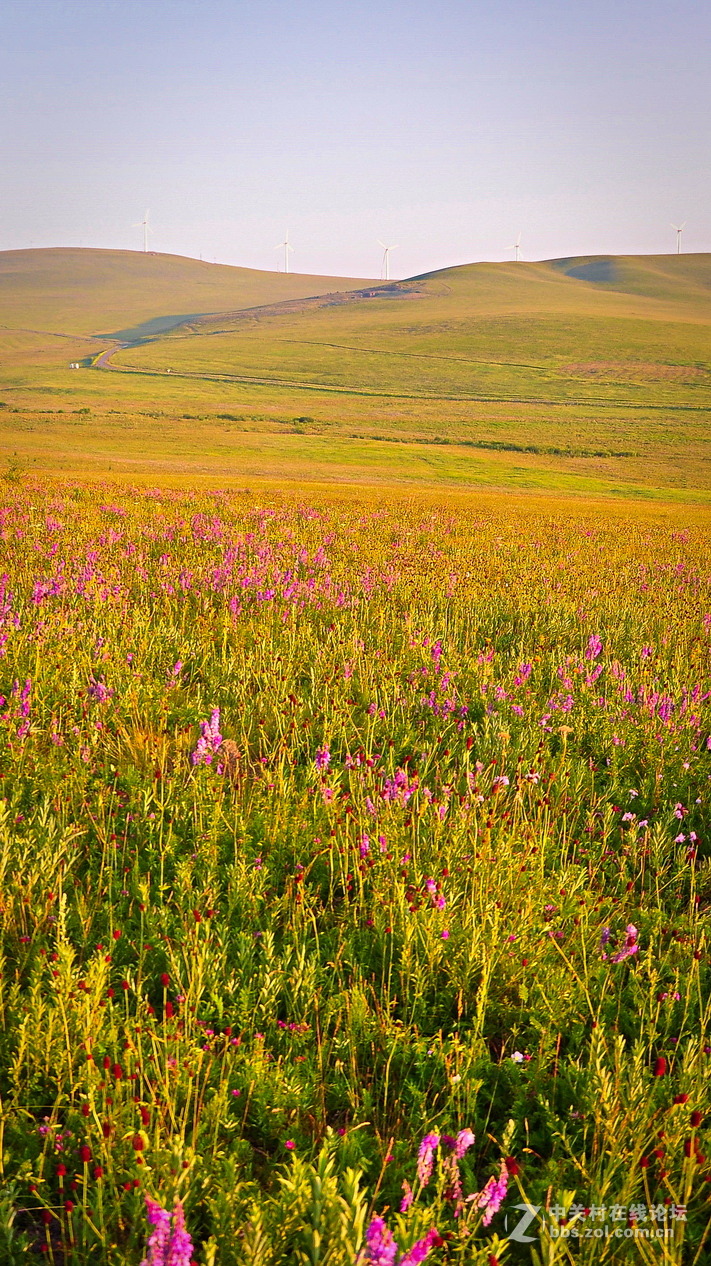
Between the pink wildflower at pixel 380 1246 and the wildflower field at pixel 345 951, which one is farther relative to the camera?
the wildflower field at pixel 345 951

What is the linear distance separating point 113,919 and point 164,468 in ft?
119

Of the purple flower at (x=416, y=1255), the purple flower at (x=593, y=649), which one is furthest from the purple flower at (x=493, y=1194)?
the purple flower at (x=593, y=649)

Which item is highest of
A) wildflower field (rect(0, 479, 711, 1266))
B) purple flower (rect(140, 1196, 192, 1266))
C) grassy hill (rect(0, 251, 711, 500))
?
grassy hill (rect(0, 251, 711, 500))

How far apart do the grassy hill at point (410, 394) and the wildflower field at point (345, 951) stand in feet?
98.6

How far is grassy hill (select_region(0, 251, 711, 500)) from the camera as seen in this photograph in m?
48.7

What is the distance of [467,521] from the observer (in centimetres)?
1992

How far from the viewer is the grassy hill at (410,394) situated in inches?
1916

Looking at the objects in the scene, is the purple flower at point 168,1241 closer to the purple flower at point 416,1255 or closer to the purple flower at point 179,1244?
the purple flower at point 179,1244

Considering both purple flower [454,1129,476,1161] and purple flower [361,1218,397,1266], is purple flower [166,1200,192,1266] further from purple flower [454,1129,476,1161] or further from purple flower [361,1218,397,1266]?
purple flower [454,1129,476,1161]

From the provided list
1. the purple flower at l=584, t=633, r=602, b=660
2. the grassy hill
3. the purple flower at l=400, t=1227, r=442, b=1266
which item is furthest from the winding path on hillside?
the purple flower at l=400, t=1227, r=442, b=1266

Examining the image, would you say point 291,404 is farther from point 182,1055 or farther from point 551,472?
point 182,1055

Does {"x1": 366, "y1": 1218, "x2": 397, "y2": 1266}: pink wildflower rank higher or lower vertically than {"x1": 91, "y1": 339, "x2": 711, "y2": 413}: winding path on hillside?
lower

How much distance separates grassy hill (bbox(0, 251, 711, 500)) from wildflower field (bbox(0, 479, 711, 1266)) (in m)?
30.1

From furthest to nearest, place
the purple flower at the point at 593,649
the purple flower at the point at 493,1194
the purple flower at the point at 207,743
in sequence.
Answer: the purple flower at the point at 593,649 → the purple flower at the point at 207,743 → the purple flower at the point at 493,1194
